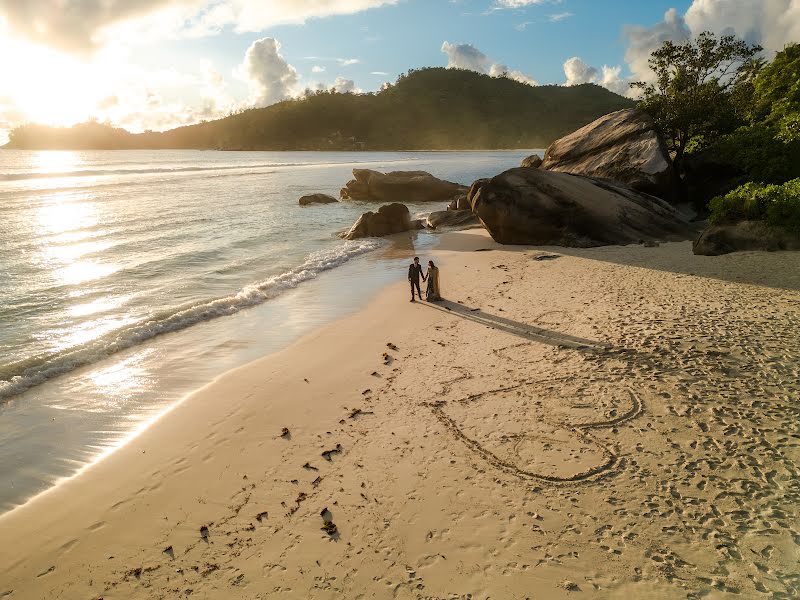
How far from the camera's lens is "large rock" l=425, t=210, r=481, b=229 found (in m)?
27.5

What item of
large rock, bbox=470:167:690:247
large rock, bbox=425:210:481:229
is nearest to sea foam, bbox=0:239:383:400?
large rock, bbox=470:167:690:247

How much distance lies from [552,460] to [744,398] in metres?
3.43

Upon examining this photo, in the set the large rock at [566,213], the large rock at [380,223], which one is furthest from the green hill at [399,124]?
the large rock at [566,213]

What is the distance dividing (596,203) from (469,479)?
55.8 feet

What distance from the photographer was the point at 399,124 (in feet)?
603

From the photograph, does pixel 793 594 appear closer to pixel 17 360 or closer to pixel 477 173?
pixel 17 360

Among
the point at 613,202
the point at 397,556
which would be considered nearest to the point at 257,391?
the point at 397,556

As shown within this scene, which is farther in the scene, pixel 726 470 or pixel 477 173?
pixel 477 173

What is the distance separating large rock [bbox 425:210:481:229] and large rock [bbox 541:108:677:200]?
5.93 meters

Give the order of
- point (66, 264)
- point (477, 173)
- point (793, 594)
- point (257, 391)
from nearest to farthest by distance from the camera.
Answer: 1. point (793, 594)
2. point (257, 391)
3. point (66, 264)
4. point (477, 173)

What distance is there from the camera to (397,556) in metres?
5.08

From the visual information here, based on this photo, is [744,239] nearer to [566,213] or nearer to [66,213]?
[566,213]

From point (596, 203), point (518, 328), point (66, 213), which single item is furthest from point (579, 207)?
point (66, 213)

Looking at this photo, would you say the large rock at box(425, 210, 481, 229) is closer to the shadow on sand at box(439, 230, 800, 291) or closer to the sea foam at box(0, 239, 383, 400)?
the shadow on sand at box(439, 230, 800, 291)
